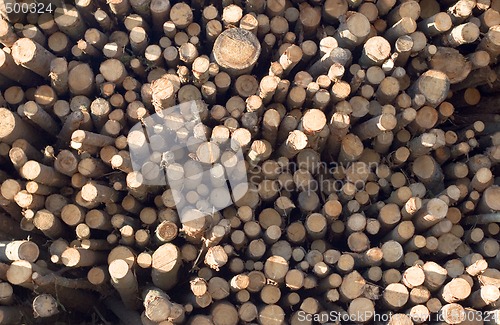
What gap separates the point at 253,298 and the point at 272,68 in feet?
5.23

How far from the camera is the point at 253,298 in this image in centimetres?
392

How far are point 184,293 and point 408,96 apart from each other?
214 centimetres

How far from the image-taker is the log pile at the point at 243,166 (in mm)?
3838

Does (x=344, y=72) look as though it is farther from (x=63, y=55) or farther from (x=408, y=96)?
(x=63, y=55)

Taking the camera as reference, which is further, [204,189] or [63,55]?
[63,55]

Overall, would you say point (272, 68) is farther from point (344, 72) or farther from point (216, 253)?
point (216, 253)

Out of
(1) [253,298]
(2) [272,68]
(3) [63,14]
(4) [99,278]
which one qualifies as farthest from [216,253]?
(3) [63,14]

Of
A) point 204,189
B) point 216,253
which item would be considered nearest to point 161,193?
point 204,189

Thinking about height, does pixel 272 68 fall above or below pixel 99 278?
above

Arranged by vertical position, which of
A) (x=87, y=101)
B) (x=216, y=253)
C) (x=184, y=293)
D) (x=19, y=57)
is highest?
(x=19, y=57)

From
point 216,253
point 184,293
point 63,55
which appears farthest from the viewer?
point 63,55

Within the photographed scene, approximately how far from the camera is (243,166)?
403 cm

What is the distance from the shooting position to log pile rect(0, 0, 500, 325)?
151 inches

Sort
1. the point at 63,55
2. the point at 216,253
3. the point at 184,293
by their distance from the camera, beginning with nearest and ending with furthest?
the point at 216,253
the point at 184,293
the point at 63,55
